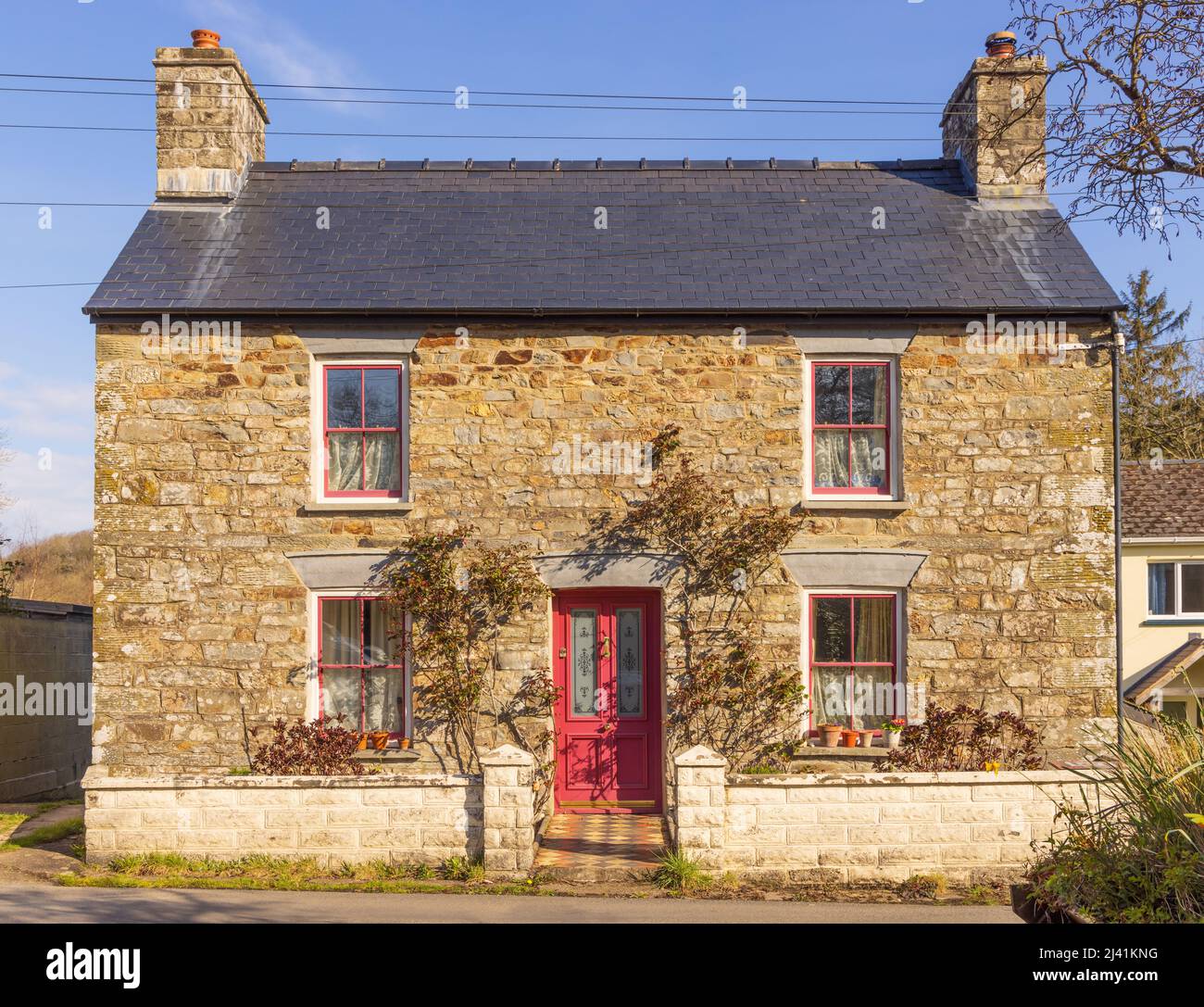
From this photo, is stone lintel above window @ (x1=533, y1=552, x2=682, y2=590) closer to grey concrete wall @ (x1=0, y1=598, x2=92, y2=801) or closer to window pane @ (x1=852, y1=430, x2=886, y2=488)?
window pane @ (x1=852, y1=430, x2=886, y2=488)

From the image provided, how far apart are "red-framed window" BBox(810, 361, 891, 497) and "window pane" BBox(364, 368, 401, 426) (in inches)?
188

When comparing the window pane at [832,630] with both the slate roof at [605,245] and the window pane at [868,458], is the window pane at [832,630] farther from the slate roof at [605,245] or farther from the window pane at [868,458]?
the slate roof at [605,245]

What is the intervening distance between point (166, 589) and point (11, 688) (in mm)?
5051

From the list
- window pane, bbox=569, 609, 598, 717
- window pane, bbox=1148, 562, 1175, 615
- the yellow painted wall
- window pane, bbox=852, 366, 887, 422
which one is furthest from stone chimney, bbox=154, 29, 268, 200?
window pane, bbox=1148, 562, 1175, 615

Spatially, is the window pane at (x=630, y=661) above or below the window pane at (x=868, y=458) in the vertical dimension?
below

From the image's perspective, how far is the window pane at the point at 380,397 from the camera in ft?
41.4

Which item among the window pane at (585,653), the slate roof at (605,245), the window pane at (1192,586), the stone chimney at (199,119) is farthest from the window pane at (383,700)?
the window pane at (1192,586)

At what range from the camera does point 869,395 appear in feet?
41.6

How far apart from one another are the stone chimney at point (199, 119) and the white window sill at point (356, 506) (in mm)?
4572

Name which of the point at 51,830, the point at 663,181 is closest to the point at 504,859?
the point at 51,830

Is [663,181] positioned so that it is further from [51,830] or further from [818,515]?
[51,830]

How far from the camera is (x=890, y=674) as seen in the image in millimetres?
12383

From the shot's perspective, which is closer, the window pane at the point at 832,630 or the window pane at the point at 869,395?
the window pane at the point at 832,630

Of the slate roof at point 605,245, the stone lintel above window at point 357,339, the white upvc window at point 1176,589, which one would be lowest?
the white upvc window at point 1176,589
